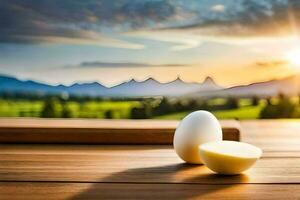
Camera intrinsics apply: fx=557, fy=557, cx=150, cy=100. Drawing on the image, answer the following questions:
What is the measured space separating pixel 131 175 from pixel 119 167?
0.07 meters

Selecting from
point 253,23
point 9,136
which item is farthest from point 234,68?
point 9,136

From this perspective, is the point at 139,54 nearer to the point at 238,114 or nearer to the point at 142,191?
the point at 238,114

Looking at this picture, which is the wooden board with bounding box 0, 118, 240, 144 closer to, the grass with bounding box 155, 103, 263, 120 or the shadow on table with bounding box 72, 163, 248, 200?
the shadow on table with bounding box 72, 163, 248, 200

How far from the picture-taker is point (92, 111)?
169 centimetres

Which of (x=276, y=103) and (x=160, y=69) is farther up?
(x=160, y=69)

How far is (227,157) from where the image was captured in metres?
0.82

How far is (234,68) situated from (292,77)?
188 millimetres

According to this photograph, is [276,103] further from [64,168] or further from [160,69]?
[64,168]

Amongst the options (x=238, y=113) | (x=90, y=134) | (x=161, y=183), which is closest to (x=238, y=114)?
(x=238, y=113)

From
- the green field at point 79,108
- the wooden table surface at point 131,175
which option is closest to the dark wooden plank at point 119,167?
the wooden table surface at point 131,175

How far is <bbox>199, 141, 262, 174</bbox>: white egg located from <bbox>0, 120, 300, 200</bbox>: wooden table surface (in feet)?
0.04

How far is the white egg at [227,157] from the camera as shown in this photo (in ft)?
2.69

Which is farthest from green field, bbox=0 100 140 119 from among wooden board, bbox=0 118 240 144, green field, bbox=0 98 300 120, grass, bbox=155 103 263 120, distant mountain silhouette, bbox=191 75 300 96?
wooden board, bbox=0 118 240 144

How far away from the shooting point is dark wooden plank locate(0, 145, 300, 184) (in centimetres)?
81
